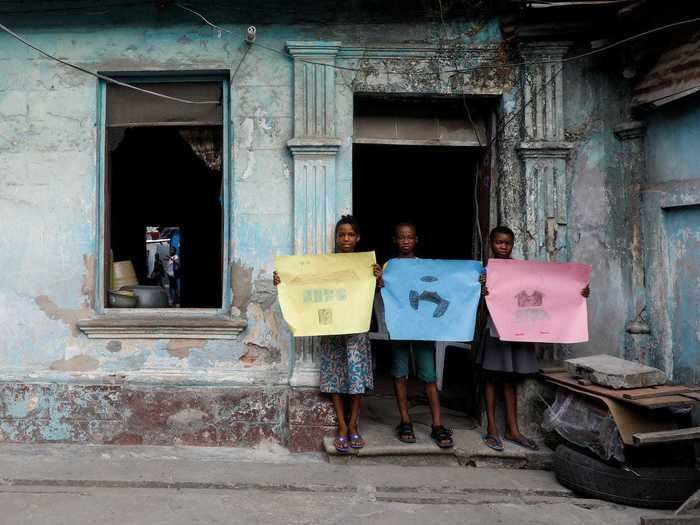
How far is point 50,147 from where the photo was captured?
5359 millimetres

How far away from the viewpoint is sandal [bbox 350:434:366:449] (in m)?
4.80

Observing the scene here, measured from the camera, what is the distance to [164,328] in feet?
17.2

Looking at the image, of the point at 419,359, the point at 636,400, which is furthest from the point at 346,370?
the point at 636,400

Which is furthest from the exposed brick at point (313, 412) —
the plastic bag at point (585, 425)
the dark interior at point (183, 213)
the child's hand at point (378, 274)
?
the dark interior at point (183, 213)

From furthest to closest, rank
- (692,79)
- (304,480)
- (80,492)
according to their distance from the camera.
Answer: (692,79)
(304,480)
(80,492)

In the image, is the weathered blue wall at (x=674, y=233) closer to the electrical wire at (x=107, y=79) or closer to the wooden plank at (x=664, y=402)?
the wooden plank at (x=664, y=402)

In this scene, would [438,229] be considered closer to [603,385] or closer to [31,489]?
[603,385]

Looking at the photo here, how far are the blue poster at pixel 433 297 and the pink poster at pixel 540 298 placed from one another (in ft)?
0.56

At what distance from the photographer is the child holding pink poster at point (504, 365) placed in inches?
196

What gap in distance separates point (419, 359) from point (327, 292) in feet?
3.20

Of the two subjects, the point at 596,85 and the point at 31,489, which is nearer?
the point at 31,489

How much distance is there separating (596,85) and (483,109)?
1.01m

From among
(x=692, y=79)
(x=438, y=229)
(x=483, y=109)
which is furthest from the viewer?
(x=438, y=229)

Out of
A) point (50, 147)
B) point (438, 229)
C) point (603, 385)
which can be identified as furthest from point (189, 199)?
point (603, 385)
